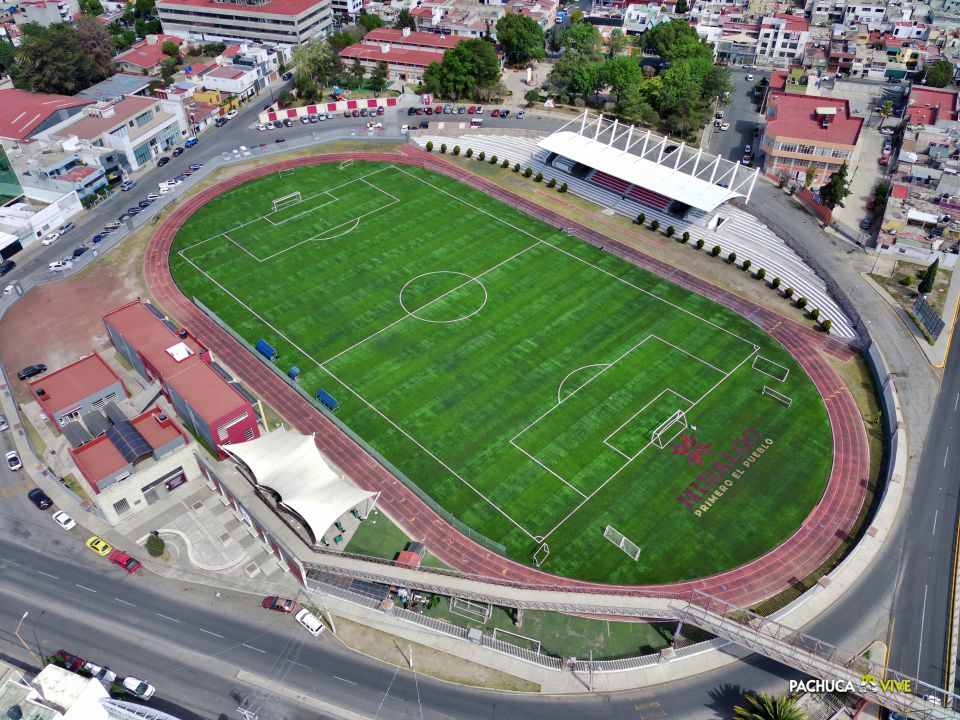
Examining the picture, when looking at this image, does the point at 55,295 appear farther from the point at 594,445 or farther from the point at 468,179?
the point at 594,445

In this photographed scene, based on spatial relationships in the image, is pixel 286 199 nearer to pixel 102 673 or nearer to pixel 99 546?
pixel 99 546

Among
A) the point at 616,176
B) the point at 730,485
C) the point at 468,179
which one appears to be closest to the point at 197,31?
the point at 468,179

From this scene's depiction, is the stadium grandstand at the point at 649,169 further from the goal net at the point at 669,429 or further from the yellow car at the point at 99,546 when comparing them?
the yellow car at the point at 99,546

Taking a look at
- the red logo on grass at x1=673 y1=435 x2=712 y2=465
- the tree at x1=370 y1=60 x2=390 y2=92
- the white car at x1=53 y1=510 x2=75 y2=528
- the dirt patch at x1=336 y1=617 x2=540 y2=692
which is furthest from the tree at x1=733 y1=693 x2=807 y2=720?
the tree at x1=370 y1=60 x2=390 y2=92

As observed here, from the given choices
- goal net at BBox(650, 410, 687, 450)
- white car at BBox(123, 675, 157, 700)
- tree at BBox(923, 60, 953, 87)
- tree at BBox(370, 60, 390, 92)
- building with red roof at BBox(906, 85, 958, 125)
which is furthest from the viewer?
tree at BBox(370, 60, 390, 92)

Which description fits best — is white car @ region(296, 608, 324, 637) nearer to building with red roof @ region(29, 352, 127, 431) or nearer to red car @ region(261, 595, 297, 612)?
red car @ region(261, 595, 297, 612)

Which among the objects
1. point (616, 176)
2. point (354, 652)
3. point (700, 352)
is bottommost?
point (354, 652)

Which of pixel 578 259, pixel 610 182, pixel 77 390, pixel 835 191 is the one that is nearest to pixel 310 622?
pixel 77 390
